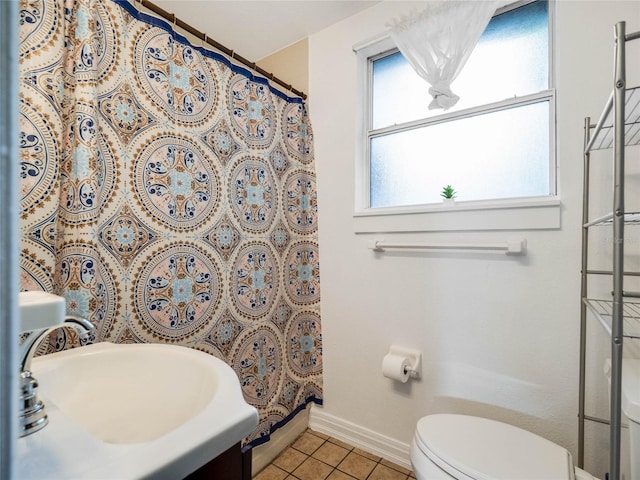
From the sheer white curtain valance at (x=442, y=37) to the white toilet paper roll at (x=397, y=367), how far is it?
1079mm

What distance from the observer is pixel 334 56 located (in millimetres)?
1678

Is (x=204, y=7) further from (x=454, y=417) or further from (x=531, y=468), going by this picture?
(x=531, y=468)

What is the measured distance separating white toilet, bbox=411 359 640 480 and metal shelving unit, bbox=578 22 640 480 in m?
0.12

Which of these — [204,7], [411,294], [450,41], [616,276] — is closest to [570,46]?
[450,41]

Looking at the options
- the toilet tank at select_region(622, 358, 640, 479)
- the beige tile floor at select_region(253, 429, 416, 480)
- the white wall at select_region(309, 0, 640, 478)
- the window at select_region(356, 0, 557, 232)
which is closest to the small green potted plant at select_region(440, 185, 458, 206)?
the window at select_region(356, 0, 557, 232)

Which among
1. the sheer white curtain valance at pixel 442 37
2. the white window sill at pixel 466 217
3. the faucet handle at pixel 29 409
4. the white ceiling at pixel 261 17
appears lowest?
the faucet handle at pixel 29 409

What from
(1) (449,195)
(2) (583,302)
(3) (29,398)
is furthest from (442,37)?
(3) (29,398)

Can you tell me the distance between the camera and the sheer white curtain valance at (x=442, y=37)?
4.01 feet

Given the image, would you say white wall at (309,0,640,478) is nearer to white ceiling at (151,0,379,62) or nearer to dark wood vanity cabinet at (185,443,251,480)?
white ceiling at (151,0,379,62)

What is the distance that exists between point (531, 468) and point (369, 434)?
0.83m

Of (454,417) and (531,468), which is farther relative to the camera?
(454,417)

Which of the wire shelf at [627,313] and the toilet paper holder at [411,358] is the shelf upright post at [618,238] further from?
the toilet paper holder at [411,358]


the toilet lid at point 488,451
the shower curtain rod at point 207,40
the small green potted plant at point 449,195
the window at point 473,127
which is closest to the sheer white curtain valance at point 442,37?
the window at point 473,127

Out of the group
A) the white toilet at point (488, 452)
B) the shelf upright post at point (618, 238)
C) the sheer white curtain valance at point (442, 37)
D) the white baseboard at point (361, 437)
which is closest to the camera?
the shelf upright post at point (618, 238)
